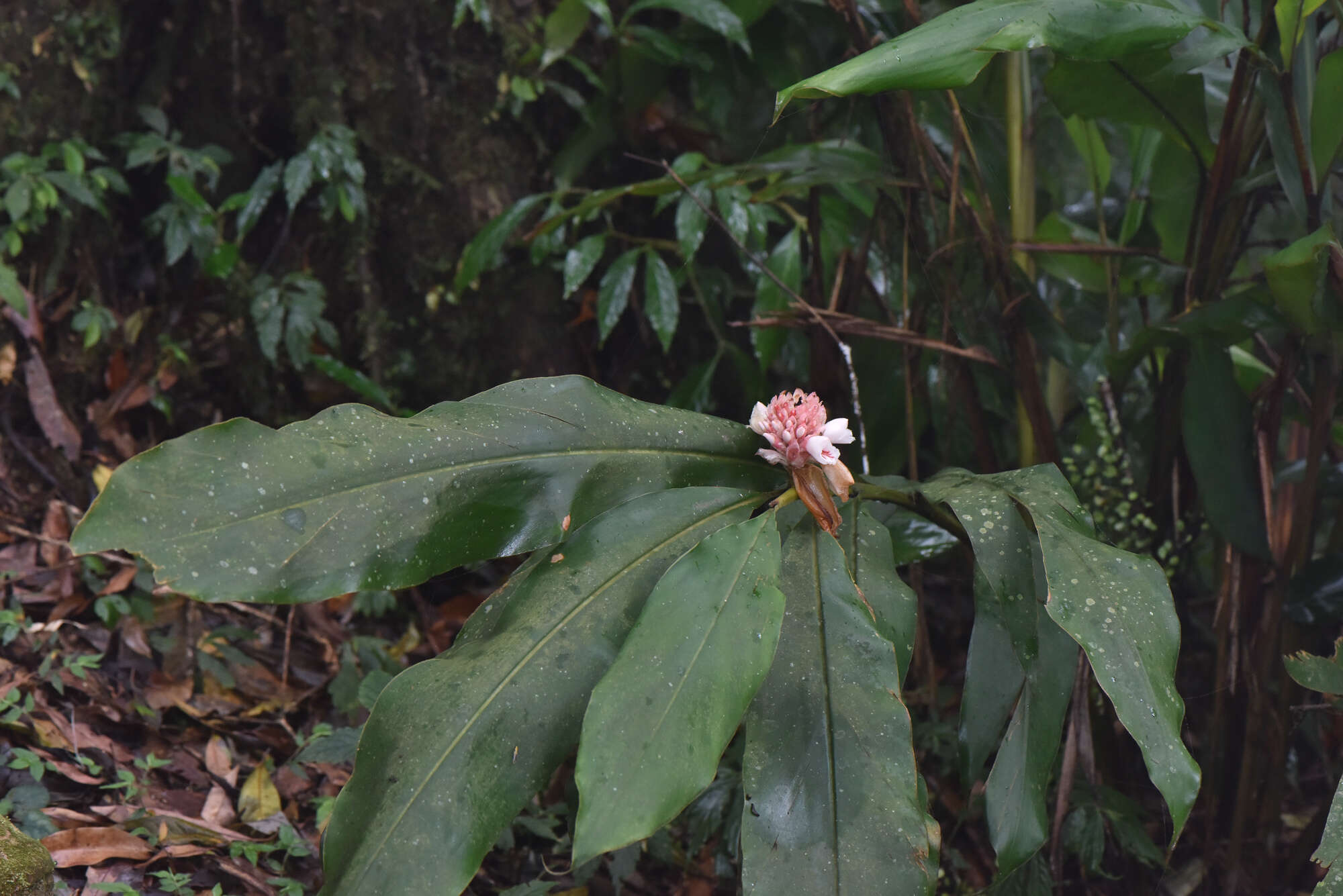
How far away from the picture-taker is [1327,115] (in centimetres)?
97

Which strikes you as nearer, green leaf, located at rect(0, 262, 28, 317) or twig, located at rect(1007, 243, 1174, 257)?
twig, located at rect(1007, 243, 1174, 257)

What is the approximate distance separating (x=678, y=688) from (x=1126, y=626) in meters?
0.34

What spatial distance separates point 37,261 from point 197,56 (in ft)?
1.65

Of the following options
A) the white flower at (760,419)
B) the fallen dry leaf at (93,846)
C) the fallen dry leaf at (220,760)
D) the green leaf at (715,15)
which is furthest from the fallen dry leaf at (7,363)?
the white flower at (760,419)

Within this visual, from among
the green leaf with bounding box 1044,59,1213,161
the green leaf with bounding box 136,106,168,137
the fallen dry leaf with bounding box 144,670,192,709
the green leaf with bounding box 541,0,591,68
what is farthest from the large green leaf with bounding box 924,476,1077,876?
the green leaf with bounding box 136,106,168,137

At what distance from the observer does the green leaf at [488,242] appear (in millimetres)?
1596

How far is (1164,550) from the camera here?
3.85 feet

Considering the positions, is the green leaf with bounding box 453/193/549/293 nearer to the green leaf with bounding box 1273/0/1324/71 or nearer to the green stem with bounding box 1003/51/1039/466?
the green stem with bounding box 1003/51/1039/466

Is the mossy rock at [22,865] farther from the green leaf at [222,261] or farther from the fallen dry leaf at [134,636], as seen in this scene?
the green leaf at [222,261]

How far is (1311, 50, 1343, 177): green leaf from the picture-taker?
3.14ft

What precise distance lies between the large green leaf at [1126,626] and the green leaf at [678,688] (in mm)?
215

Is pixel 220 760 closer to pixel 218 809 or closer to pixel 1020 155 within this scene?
pixel 218 809

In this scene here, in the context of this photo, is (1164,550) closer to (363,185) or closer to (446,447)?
(446,447)

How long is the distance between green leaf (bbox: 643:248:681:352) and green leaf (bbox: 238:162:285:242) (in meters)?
0.73
